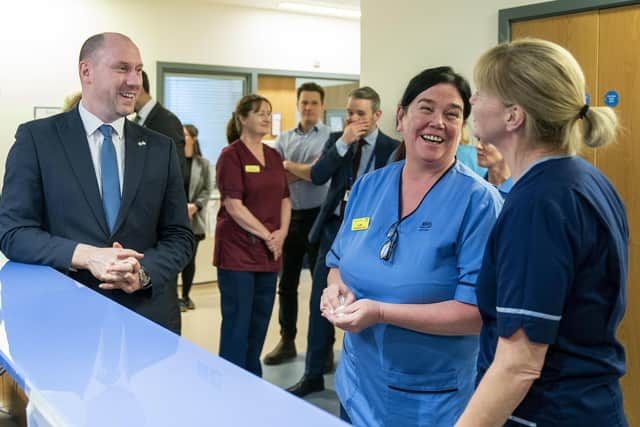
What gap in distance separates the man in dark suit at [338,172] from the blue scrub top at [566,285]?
7.44 ft

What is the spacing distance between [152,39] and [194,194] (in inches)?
71.7

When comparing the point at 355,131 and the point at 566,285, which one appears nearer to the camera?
the point at 566,285

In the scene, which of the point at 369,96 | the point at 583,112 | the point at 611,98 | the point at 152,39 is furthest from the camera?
the point at 152,39

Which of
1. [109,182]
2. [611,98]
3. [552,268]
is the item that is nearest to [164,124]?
[109,182]

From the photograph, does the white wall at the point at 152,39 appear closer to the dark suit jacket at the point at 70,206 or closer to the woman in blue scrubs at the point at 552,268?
the dark suit jacket at the point at 70,206

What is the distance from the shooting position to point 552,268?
39.6 inches

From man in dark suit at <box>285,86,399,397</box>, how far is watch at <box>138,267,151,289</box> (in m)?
1.57

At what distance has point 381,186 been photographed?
5.81 feet

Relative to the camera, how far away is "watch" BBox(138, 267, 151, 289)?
1.83 meters

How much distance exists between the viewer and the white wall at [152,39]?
18.7 feet

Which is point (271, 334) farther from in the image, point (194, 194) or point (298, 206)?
point (194, 194)

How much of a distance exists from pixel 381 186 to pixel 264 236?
1750mm

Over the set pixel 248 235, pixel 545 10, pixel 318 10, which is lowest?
pixel 248 235

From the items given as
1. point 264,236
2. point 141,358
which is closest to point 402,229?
point 141,358
